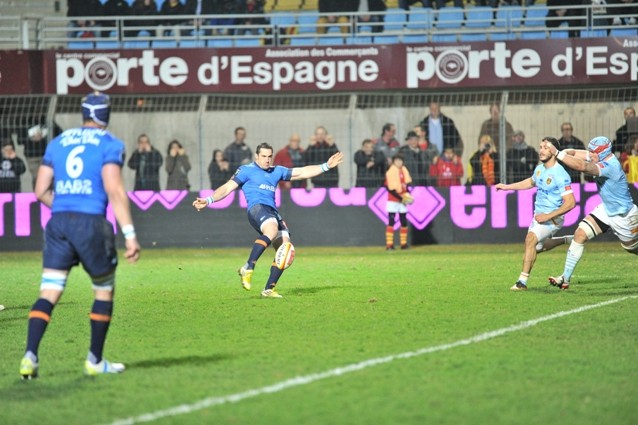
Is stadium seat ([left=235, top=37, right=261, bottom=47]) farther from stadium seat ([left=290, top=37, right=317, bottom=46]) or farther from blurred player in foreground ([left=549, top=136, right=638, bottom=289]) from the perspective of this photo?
blurred player in foreground ([left=549, top=136, right=638, bottom=289])

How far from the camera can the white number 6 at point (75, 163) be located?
25.7ft

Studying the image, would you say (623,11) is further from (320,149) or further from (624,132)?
(320,149)

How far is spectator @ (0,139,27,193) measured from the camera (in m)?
23.3

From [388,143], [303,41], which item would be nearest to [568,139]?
[388,143]

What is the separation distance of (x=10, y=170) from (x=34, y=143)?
905 millimetres

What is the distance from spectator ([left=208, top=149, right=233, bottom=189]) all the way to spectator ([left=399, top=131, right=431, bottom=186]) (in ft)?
13.0

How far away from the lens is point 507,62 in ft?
77.4

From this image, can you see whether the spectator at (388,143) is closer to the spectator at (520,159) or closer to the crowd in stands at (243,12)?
the spectator at (520,159)

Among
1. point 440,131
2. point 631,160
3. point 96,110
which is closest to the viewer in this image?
point 96,110

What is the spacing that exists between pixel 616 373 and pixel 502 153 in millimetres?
15249

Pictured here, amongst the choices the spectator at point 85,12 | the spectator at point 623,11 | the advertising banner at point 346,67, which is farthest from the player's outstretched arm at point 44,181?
the spectator at point 85,12

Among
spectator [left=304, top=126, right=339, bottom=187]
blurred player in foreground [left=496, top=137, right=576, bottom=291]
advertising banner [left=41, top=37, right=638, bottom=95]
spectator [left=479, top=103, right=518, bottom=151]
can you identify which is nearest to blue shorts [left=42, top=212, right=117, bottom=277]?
blurred player in foreground [left=496, top=137, right=576, bottom=291]

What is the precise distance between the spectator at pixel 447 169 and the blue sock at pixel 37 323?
15.9 metres

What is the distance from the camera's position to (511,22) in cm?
2456
